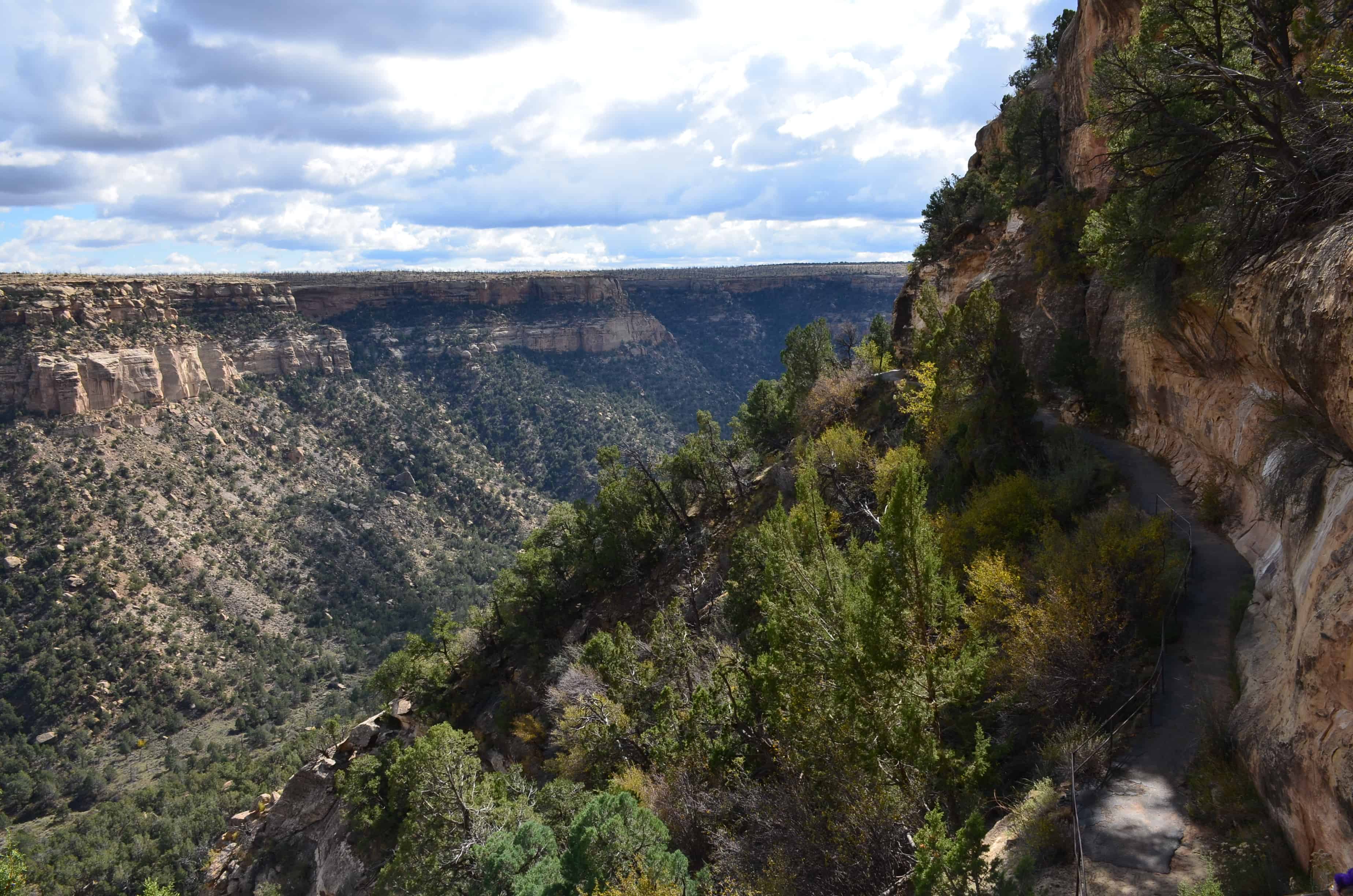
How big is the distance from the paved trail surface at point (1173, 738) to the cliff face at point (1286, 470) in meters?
0.48

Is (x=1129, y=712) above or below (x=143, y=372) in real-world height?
below

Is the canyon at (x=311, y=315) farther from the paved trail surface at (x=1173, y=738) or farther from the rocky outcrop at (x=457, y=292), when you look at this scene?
the paved trail surface at (x=1173, y=738)

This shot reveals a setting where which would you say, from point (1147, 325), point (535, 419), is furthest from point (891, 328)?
point (535, 419)

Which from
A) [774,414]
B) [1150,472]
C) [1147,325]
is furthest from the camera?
[774,414]

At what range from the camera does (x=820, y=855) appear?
12602 mm

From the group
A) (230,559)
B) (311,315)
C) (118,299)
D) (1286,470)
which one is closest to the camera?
(1286,470)

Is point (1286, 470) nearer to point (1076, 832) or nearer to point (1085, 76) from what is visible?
point (1076, 832)

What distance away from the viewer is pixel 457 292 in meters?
109

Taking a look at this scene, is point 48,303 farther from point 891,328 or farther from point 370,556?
point 891,328

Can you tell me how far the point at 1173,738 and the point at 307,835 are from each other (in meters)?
36.0

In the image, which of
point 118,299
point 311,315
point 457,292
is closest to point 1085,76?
point 118,299

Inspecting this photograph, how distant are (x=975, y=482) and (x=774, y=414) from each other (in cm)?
2114

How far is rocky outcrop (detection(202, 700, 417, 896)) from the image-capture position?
31609mm

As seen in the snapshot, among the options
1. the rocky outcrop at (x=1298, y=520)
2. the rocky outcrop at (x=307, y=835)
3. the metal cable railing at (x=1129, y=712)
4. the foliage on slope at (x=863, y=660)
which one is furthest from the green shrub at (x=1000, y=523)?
the rocky outcrop at (x=307, y=835)
